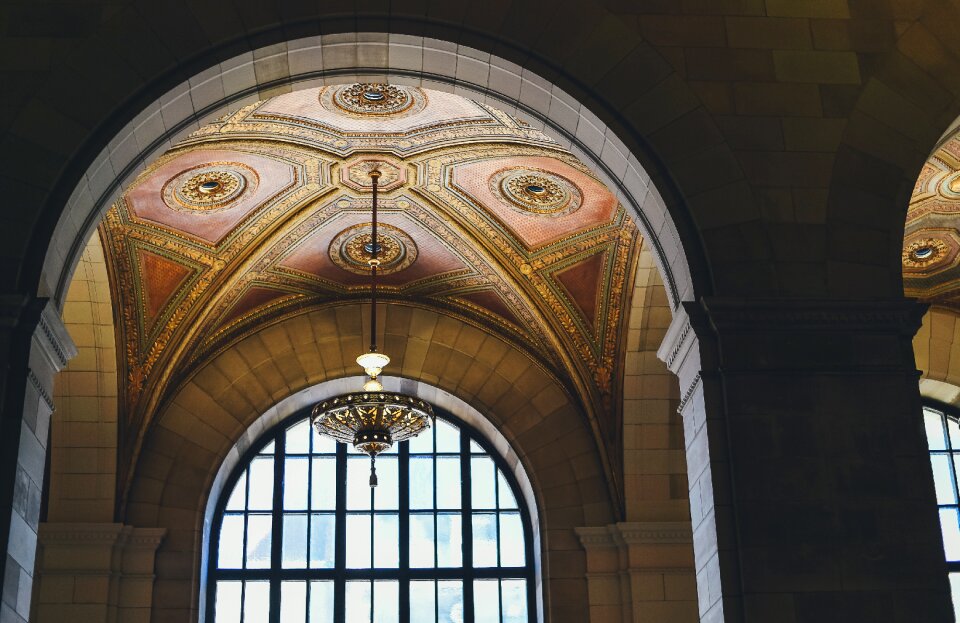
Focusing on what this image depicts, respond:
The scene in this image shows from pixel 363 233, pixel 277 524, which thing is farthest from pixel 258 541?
pixel 363 233

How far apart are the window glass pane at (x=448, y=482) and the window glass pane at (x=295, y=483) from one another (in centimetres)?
147

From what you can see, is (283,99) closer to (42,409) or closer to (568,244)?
(568,244)

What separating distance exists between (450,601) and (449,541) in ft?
2.14

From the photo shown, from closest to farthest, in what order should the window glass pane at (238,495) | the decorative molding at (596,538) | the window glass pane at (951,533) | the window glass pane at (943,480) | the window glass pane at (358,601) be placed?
the decorative molding at (596,538) → the window glass pane at (358,601) → the window glass pane at (238,495) → the window glass pane at (951,533) → the window glass pane at (943,480)

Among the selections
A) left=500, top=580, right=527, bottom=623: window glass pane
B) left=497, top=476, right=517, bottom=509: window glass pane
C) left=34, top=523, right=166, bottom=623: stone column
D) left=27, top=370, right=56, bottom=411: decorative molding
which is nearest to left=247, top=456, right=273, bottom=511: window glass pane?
left=34, top=523, right=166, bottom=623: stone column

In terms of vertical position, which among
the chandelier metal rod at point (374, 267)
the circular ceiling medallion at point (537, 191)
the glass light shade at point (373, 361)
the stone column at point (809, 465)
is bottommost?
the stone column at point (809, 465)

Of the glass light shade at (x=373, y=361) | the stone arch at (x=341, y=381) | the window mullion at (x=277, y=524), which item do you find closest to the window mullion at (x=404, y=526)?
the stone arch at (x=341, y=381)

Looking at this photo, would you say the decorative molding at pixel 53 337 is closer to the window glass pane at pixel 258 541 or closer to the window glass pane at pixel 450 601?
the window glass pane at pixel 258 541

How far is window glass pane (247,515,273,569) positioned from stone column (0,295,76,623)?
6.61m

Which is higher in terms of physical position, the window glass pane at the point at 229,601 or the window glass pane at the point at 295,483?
the window glass pane at the point at 295,483

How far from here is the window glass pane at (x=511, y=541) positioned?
43.9ft

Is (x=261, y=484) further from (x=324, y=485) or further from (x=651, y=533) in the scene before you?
(x=651, y=533)

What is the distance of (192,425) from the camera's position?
12.9m

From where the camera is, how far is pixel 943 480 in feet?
47.7
